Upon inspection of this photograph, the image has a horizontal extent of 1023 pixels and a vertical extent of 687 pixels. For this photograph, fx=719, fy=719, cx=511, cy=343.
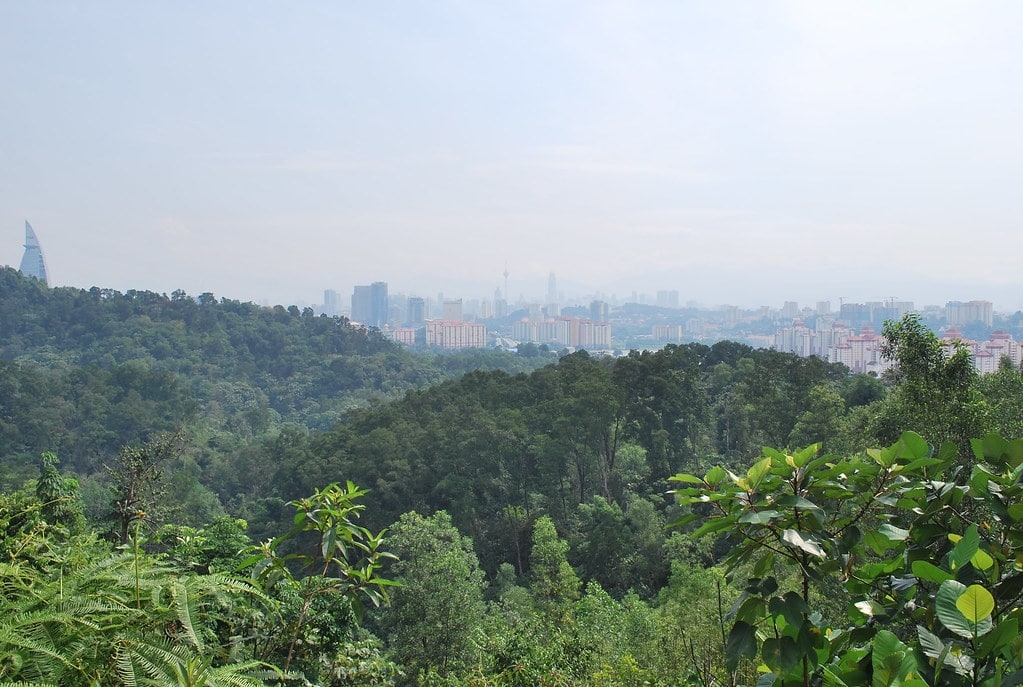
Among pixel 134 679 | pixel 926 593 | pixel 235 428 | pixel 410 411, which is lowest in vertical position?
pixel 235 428

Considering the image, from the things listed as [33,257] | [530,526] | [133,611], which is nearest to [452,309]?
[33,257]

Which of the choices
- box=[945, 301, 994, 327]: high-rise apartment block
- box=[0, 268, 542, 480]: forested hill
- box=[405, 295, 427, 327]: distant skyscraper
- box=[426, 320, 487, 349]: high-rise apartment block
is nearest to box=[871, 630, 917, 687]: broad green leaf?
box=[0, 268, 542, 480]: forested hill

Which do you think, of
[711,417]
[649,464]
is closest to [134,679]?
[649,464]

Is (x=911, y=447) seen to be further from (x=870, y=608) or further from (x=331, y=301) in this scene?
(x=331, y=301)

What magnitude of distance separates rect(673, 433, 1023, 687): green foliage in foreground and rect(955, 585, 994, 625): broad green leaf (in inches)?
1.0

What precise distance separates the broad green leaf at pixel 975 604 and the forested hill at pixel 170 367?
30317 mm

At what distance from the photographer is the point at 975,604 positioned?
841 mm

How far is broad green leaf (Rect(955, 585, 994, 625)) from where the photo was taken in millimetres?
835

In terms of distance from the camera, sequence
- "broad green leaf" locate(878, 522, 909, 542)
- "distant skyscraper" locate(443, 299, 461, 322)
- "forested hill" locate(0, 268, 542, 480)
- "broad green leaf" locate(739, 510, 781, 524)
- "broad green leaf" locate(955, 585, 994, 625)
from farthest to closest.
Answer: "distant skyscraper" locate(443, 299, 461, 322), "forested hill" locate(0, 268, 542, 480), "broad green leaf" locate(878, 522, 909, 542), "broad green leaf" locate(739, 510, 781, 524), "broad green leaf" locate(955, 585, 994, 625)

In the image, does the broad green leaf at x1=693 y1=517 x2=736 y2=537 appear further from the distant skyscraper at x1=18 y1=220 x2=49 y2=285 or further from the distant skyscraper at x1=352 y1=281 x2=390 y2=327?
the distant skyscraper at x1=352 y1=281 x2=390 y2=327

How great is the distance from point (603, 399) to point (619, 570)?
4.35 m

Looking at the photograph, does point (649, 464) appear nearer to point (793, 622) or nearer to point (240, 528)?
point (240, 528)

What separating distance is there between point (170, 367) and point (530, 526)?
109 ft

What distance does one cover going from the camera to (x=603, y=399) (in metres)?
16.3
